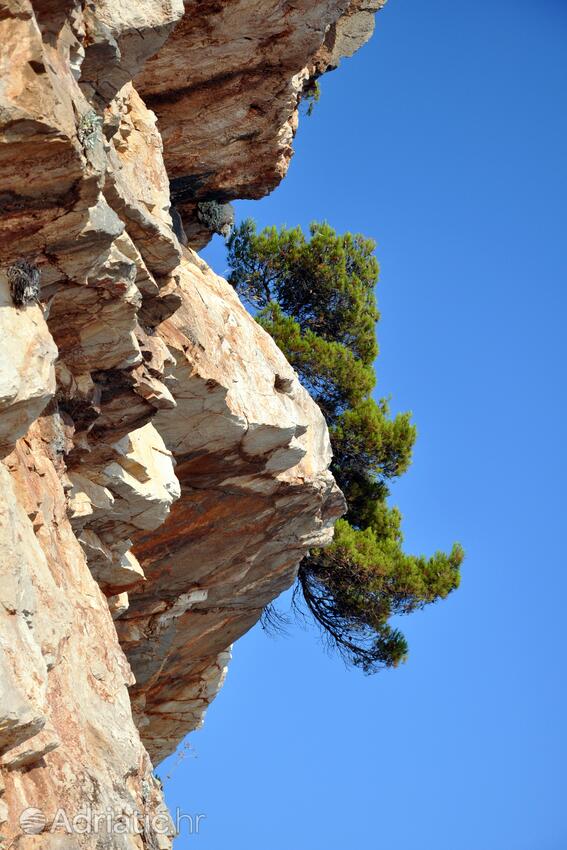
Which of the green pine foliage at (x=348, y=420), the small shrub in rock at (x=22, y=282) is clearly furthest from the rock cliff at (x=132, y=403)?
the green pine foliage at (x=348, y=420)

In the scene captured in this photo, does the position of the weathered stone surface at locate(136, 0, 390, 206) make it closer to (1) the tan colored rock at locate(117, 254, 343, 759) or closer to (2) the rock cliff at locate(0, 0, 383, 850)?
(2) the rock cliff at locate(0, 0, 383, 850)

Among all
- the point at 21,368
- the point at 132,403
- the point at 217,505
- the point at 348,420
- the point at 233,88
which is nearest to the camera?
the point at 21,368

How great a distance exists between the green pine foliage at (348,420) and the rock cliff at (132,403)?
5133 millimetres

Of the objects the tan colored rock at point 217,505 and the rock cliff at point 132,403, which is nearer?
the rock cliff at point 132,403

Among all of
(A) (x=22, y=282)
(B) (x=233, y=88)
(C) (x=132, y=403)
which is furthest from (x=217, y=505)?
(A) (x=22, y=282)

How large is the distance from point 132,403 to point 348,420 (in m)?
11.6

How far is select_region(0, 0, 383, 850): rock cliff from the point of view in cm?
954

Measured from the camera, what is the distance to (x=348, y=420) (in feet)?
80.8

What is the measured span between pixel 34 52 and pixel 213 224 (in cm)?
804

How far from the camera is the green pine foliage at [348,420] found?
80.5ft

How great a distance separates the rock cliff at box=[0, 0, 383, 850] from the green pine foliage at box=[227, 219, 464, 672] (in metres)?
5.13

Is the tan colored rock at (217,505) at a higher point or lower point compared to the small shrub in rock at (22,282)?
higher

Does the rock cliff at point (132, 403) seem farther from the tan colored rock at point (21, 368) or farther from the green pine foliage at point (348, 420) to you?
the green pine foliage at point (348, 420)

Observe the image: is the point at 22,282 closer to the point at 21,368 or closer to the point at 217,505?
the point at 21,368
